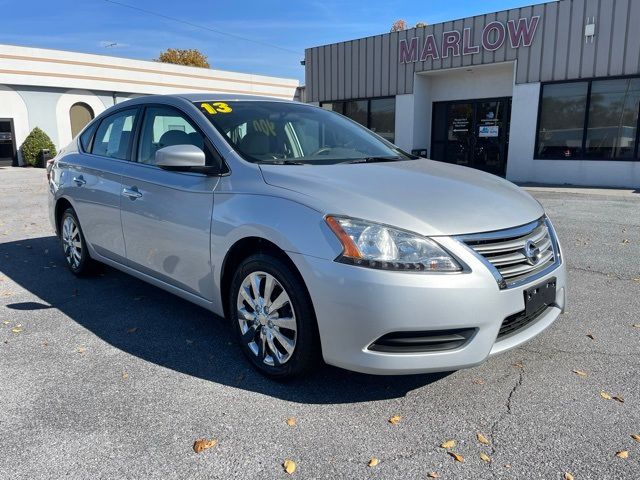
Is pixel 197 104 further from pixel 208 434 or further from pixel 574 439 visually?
pixel 574 439

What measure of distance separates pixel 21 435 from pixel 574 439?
108 inches

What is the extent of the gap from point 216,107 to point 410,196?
1720 mm

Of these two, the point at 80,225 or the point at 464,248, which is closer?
the point at 464,248

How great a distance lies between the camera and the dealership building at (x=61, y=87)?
22734 mm

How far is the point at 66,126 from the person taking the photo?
80.5 ft

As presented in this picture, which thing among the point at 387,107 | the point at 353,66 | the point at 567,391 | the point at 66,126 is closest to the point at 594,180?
the point at 387,107

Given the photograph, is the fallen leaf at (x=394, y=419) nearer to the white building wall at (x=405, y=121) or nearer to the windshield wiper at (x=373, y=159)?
the windshield wiper at (x=373, y=159)

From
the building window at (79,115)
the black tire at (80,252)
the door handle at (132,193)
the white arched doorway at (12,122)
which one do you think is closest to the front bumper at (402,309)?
the door handle at (132,193)

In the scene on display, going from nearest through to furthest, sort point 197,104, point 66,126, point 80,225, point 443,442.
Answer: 1. point 443,442
2. point 197,104
3. point 80,225
4. point 66,126

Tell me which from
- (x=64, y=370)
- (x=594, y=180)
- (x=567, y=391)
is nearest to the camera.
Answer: (x=567, y=391)

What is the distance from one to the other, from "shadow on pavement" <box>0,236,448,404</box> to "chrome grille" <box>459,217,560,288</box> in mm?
842

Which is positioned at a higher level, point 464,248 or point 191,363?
point 464,248

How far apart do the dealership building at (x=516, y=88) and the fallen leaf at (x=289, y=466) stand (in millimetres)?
13669

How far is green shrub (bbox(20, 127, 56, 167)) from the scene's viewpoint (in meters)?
22.6
